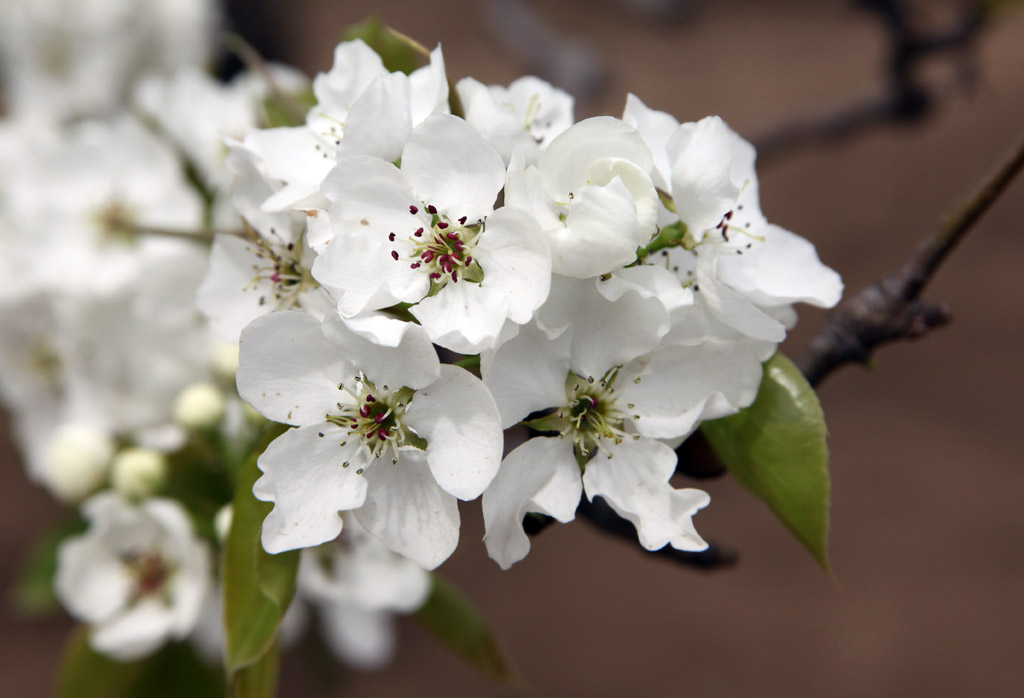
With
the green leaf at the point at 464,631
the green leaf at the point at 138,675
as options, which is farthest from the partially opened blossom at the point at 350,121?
the green leaf at the point at 138,675

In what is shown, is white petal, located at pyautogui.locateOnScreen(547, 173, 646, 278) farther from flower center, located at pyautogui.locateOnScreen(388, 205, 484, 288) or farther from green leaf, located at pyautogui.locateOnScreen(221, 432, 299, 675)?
green leaf, located at pyautogui.locateOnScreen(221, 432, 299, 675)

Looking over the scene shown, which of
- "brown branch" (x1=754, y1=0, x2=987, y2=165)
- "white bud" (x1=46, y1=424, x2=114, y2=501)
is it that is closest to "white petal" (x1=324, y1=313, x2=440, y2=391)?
"white bud" (x1=46, y1=424, x2=114, y2=501)

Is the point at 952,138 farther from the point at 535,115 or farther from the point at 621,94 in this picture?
A: the point at 535,115

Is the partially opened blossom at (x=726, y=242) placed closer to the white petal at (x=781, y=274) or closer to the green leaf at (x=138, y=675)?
the white petal at (x=781, y=274)

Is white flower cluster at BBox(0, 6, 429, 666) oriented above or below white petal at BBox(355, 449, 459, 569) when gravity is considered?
below

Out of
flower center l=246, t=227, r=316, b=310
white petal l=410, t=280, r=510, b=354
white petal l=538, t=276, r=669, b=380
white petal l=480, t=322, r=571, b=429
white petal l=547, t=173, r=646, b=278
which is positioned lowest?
flower center l=246, t=227, r=316, b=310

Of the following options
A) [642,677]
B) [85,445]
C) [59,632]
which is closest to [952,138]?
[642,677]
